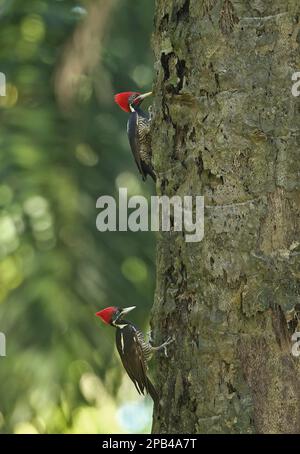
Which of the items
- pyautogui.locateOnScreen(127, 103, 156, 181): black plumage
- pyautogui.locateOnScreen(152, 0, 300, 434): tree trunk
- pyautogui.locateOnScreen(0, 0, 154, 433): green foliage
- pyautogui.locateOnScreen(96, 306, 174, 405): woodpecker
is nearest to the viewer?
pyautogui.locateOnScreen(152, 0, 300, 434): tree trunk

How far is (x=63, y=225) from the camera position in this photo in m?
5.32

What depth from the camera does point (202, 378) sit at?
2271 millimetres

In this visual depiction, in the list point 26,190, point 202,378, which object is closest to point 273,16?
point 202,378

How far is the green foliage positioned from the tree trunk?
2884 millimetres

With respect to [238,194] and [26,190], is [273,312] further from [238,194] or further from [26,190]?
[26,190]

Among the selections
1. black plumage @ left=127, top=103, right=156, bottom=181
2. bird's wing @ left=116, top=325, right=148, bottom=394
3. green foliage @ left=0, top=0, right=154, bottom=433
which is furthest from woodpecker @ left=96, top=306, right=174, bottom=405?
green foliage @ left=0, top=0, right=154, bottom=433

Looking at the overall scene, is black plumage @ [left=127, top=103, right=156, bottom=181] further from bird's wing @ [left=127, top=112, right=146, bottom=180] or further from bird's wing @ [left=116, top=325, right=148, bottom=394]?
bird's wing @ [left=116, top=325, right=148, bottom=394]

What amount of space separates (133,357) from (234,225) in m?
0.52

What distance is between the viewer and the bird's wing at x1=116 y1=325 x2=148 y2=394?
2594 mm

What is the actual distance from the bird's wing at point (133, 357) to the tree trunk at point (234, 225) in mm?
219

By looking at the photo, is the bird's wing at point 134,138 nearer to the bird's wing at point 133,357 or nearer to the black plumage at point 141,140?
the black plumage at point 141,140

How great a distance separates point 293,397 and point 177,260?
360 millimetres

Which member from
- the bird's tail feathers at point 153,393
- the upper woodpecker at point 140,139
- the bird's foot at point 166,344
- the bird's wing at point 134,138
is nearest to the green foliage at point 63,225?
the upper woodpecker at point 140,139

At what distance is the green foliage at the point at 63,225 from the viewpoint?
17.1 ft
